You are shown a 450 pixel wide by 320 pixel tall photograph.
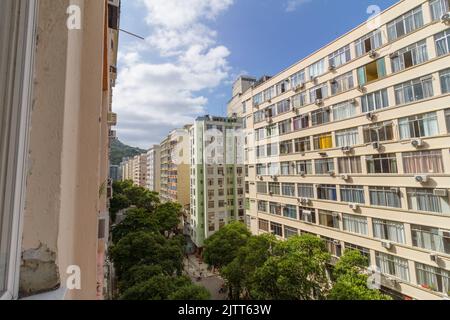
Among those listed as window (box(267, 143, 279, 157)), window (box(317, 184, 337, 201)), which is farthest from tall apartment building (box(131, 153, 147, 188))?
window (box(317, 184, 337, 201))

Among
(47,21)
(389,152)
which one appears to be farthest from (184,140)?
(47,21)

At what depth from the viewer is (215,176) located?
16.2 m

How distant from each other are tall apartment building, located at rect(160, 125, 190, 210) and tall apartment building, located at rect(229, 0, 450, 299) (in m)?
10.3

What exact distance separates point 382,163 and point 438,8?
11.0ft

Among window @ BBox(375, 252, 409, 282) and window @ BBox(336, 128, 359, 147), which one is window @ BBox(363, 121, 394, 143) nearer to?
window @ BBox(336, 128, 359, 147)

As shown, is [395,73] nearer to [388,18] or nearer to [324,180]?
[388,18]

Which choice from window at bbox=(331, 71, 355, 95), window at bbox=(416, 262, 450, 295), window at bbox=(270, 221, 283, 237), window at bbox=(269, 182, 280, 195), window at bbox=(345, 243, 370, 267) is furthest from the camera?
window at bbox=(269, 182, 280, 195)

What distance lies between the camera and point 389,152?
622 cm

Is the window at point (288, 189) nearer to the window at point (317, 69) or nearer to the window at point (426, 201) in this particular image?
the window at point (317, 69)

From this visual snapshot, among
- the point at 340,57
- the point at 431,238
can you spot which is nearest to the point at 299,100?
the point at 340,57

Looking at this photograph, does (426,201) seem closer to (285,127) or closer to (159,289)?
(285,127)

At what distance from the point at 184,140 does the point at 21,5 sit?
19012 millimetres

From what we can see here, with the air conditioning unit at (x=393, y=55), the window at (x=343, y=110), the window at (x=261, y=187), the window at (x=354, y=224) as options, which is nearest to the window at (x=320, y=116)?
the window at (x=343, y=110)

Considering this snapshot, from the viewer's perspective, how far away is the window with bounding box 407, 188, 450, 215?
5.12 metres
